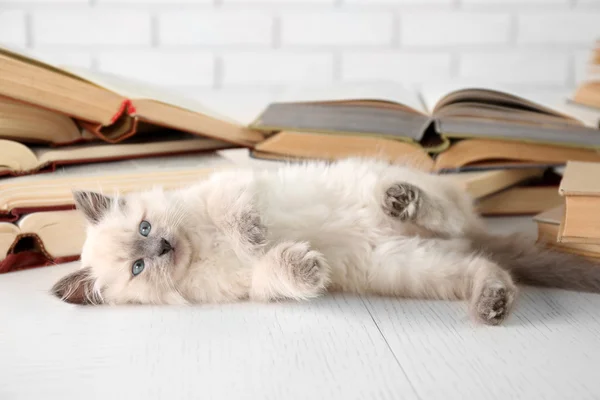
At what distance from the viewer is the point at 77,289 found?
1.18 m

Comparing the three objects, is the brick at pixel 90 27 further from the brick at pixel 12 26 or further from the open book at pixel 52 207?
the open book at pixel 52 207

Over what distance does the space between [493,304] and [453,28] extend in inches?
68.8

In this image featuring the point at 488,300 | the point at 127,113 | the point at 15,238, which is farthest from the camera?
the point at 127,113

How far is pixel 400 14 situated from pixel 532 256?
1524 millimetres

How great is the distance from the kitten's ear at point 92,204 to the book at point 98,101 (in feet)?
0.74

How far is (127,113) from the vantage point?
1469 millimetres

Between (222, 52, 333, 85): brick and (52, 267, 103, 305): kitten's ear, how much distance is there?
149cm

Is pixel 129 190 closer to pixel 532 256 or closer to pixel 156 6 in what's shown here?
pixel 532 256

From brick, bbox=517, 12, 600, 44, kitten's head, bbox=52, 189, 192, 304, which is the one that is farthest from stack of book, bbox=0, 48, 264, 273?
brick, bbox=517, 12, 600, 44

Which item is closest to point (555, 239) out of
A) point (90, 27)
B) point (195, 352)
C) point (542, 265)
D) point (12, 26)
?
point (542, 265)

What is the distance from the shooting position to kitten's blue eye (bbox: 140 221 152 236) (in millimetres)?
1256

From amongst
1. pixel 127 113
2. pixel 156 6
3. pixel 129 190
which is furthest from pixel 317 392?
pixel 156 6

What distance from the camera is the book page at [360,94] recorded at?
1.69 metres

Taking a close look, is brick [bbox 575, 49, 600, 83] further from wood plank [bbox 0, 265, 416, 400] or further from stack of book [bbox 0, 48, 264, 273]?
wood plank [bbox 0, 265, 416, 400]
